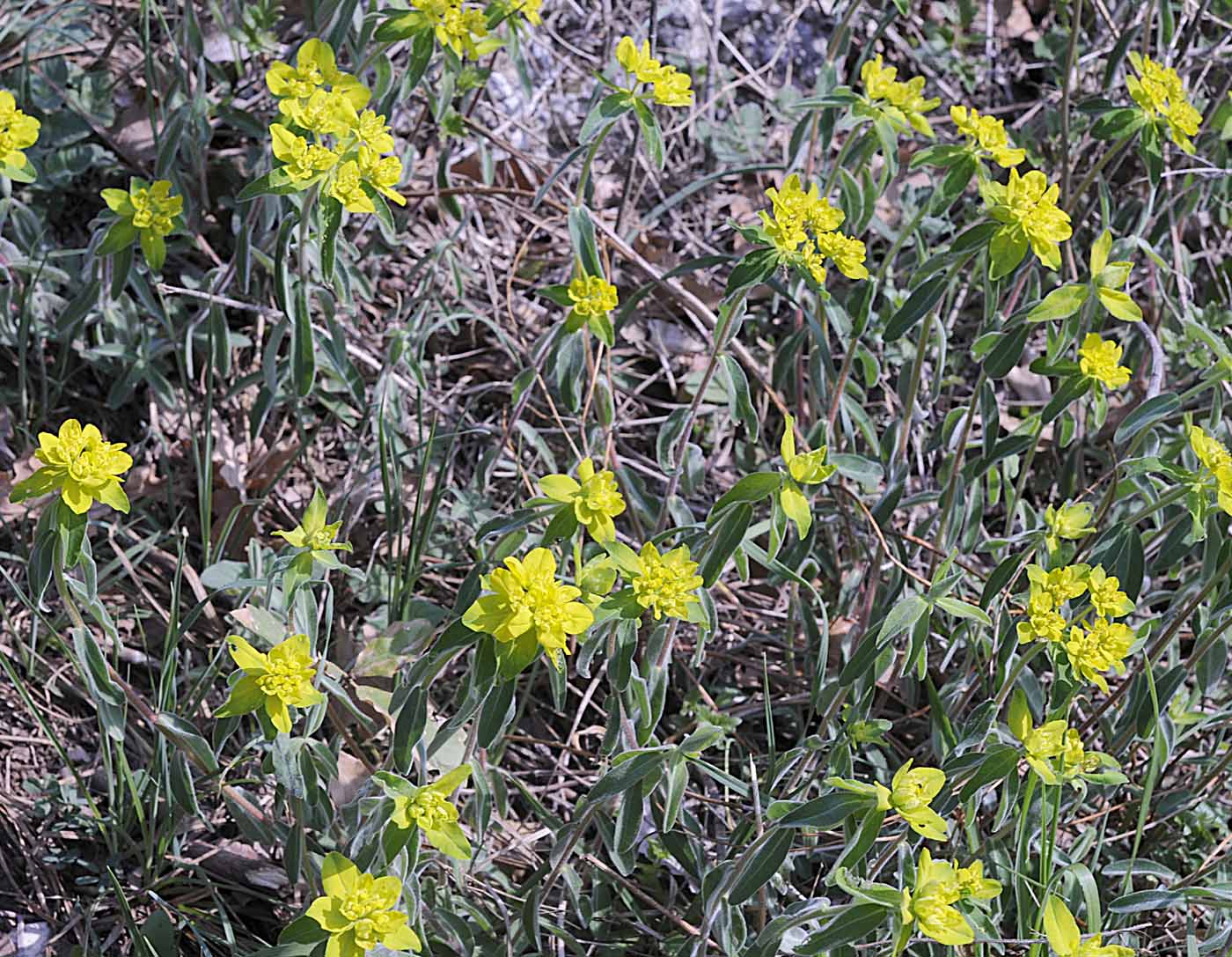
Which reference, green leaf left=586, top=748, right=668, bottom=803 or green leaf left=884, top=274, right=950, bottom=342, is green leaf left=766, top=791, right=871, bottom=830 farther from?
green leaf left=884, top=274, right=950, bottom=342

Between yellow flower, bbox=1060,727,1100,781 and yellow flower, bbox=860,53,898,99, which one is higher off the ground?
yellow flower, bbox=860,53,898,99

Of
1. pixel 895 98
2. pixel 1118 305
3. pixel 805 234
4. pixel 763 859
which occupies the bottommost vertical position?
pixel 763 859

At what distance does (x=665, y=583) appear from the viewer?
1898mm

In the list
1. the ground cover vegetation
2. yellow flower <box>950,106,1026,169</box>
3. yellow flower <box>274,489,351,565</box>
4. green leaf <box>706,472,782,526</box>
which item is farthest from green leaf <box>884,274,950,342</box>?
yellow flower <box>274,489,351,565</box>

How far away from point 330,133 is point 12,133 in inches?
24.6

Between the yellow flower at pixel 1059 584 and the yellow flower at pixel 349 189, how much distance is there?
4.09ft

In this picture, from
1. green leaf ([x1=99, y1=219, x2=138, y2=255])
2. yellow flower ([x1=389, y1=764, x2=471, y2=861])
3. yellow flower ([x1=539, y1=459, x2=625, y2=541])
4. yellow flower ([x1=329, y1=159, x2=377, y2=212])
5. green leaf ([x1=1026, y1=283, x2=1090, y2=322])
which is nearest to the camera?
yellow flower ([x1=389, y1=764, x2=471, y2=861])

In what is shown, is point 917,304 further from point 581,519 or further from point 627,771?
point 627,771

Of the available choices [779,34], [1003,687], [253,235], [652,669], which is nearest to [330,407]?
[253,235]

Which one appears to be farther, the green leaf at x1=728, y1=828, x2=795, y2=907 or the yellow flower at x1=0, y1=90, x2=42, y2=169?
the yellow flower at x1=0, y1=90, x2=42, y2=169

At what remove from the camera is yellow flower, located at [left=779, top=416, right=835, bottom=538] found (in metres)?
2.01

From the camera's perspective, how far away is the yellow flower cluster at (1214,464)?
2.12 m

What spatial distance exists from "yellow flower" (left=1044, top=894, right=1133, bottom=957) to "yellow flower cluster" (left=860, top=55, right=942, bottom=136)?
58.0 inches

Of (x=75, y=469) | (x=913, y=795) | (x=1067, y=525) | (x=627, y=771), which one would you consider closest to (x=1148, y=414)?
(x=1067, y=525)
